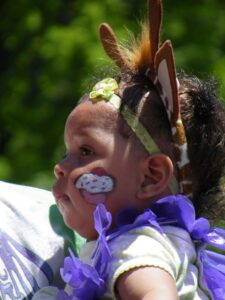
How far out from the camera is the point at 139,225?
7.37 ft

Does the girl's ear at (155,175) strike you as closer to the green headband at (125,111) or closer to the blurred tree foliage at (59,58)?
the green headband at (125,111)

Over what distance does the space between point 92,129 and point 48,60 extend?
232 cm

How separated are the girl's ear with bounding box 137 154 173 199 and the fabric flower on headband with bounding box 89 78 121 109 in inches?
6.0

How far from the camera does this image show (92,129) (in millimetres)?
2354

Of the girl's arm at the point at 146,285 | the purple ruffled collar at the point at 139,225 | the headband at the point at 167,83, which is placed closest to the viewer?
the girl's arm at the point at 146,285

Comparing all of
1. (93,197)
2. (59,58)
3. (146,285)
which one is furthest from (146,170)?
(59,58)

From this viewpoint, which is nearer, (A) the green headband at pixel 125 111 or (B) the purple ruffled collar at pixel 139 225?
(B) the purple ruffled collar at pixel 139 225

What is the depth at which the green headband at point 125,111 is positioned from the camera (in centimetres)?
234

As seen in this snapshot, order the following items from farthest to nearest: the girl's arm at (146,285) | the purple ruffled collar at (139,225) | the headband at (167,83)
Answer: the headband at (167,83) → the purple ruffled collar at (139,225) → the girl's arm at (146,285)

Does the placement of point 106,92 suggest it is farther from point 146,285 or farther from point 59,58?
point 59,58

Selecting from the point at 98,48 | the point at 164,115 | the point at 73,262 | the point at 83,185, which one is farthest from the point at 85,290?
the point at 98,48

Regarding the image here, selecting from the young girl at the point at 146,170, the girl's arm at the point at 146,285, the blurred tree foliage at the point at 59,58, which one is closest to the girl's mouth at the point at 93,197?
the young girl at the point at 146,170

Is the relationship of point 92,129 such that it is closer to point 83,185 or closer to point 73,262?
point 83,185

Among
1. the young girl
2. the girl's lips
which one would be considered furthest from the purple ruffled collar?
the girl's lips
